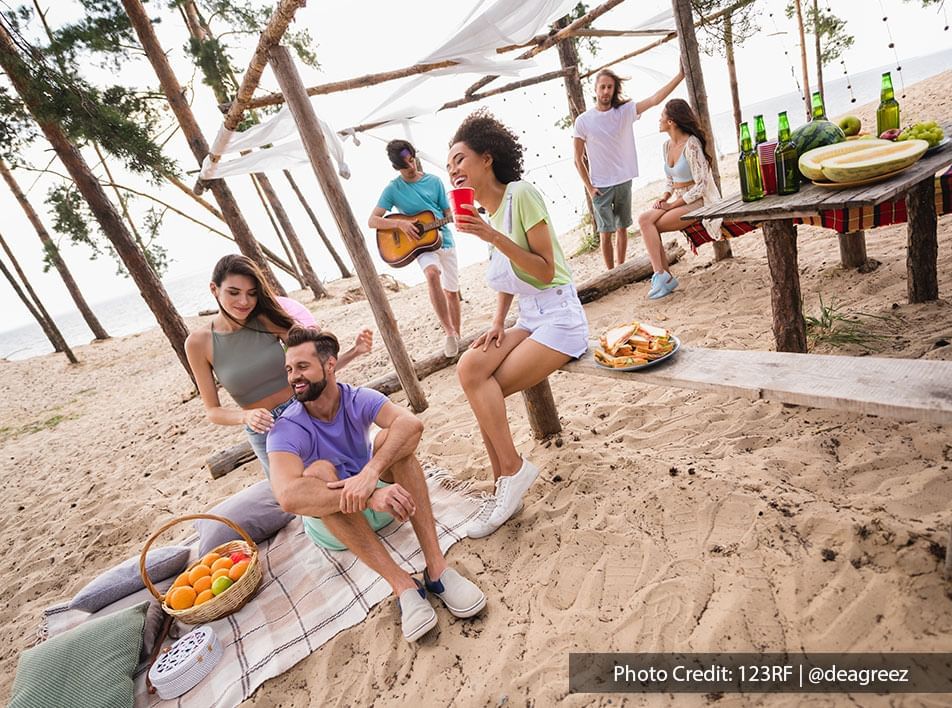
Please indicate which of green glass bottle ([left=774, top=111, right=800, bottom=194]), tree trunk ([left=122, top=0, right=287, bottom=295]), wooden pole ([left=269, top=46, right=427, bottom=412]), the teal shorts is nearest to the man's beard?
the teal shorts

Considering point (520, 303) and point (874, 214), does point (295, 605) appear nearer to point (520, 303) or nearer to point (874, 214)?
point (520, 303)

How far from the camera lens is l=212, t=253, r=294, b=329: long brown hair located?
2.53 meters

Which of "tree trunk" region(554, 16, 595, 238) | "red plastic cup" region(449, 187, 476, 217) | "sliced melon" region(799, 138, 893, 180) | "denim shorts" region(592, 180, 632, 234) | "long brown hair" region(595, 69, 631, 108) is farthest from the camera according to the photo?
"tree trunk" region(554, 16, 595, 238)

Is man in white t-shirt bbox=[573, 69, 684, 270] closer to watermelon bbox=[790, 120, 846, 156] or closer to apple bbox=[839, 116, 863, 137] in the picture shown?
apple bbox=[839, 116, 863, 137]

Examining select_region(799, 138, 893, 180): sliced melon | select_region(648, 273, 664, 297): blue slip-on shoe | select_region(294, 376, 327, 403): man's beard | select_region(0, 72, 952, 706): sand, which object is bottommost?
select_region(0, 72, 952, 706): sand

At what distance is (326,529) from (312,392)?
2.87 feet

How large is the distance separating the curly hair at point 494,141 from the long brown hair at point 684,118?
101 inches

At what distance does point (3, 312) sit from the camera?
99.4 meters

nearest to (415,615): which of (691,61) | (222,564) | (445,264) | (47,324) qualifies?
(222,564)

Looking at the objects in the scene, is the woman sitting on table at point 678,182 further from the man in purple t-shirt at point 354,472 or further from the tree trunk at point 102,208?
the tree trunk at point 102,208

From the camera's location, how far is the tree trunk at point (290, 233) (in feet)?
34.0

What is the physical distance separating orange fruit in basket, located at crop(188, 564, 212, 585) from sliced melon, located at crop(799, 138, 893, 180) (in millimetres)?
3849

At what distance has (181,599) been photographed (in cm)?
236

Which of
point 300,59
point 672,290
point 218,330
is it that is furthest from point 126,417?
point 672,290
